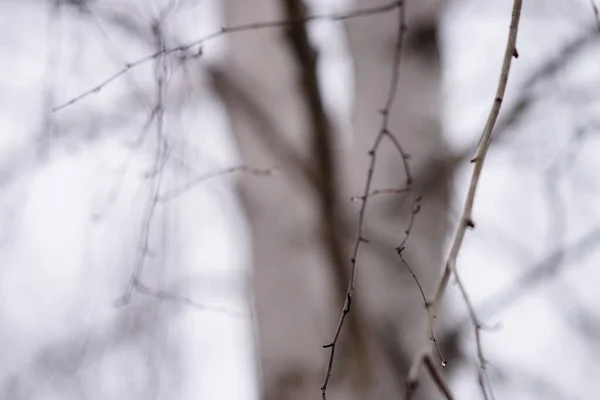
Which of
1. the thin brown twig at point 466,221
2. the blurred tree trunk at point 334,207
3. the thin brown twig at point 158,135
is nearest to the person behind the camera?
the thin brown twig at point 466,221

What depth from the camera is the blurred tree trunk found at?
98cm

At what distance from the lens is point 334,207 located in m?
1.00

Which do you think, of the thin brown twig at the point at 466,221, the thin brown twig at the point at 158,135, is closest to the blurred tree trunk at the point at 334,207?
the thin brown twig at the point at 158,135

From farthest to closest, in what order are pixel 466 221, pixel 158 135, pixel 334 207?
pixel 334 207 < pixel 158 135 < pixel 466 221

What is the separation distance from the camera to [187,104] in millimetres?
947

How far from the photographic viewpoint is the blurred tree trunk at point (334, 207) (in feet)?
3.20

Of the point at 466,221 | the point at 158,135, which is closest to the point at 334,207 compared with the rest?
the point at 158,135

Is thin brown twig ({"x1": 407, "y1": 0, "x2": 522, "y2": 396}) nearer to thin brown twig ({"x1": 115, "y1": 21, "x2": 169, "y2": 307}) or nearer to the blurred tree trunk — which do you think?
thin brown twig ({"x1": 115, "y1": 21, "x2": 169, "y2": 307})

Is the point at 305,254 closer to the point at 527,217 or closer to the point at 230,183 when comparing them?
the point at 230,183

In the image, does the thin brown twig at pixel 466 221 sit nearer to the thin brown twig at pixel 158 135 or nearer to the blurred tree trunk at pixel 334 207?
the thin brown twig at pixel 158 135

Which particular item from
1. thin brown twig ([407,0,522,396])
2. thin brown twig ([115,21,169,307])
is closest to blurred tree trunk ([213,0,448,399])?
thin brown twig ([115,21,169,307])

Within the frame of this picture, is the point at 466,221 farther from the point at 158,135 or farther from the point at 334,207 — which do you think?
the point at 334,207

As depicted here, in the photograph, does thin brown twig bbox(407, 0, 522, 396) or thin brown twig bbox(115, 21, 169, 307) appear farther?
thin brown twig bbox(115, 21, 169, 307)

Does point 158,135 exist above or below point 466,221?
above
